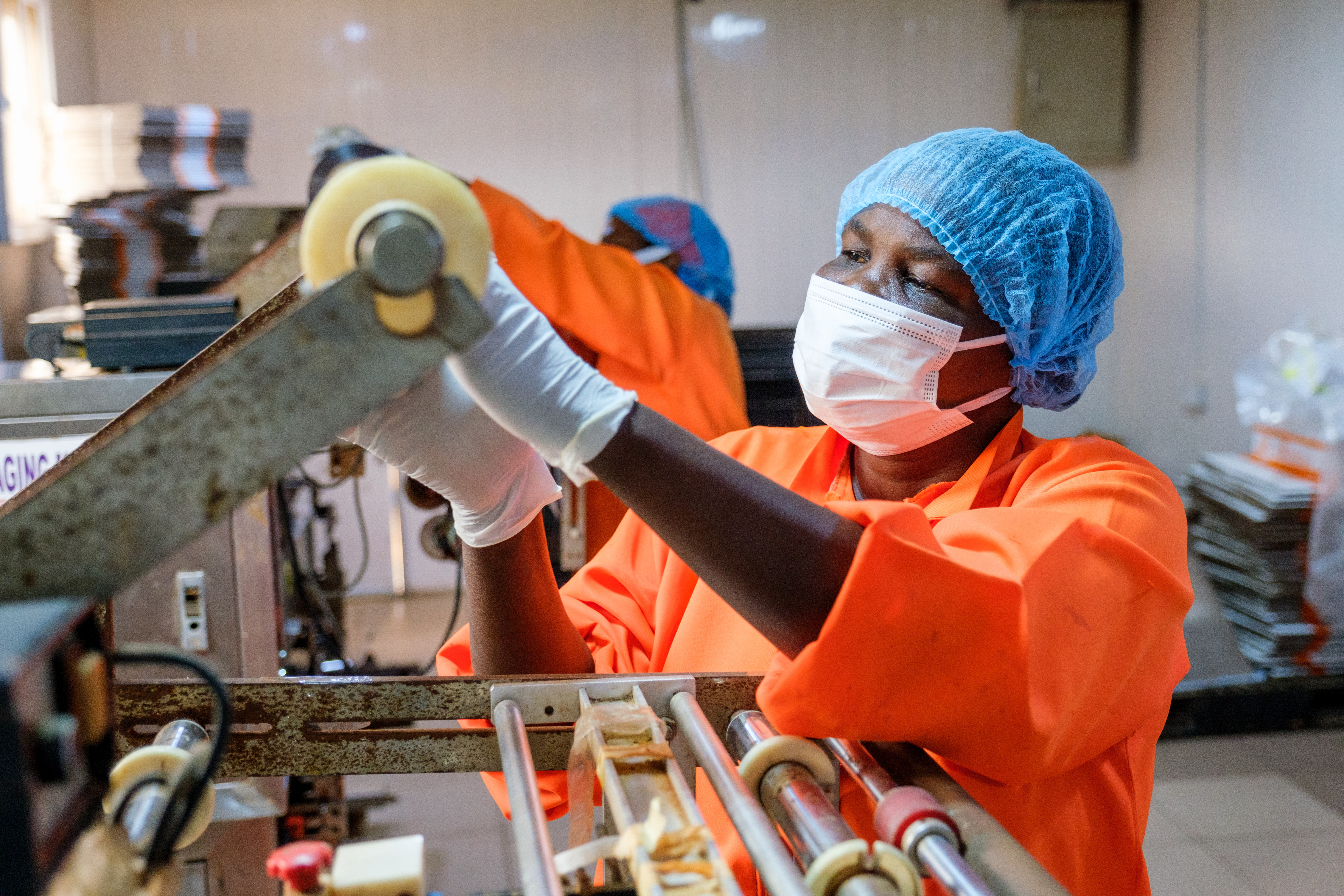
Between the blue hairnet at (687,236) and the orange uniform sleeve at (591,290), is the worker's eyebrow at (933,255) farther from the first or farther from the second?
the blue hairnet at (687,236)

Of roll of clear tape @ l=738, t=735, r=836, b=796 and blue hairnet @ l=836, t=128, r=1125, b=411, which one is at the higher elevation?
blue hairnet @ l=836, t=128, r=1125, b=411

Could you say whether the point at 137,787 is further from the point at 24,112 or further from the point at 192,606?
the point at 24,112

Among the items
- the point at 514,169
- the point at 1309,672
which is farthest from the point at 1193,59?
the point at 514,169

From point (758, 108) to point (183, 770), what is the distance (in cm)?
450

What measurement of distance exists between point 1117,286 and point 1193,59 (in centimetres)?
376

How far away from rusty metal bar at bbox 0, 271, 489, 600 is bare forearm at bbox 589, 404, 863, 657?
0.19 meters

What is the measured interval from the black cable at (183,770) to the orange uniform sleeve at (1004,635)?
0.34 metres

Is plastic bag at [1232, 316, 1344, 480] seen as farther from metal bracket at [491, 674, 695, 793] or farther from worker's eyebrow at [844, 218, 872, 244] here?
metal bracket at [491, 674, 695, 793]

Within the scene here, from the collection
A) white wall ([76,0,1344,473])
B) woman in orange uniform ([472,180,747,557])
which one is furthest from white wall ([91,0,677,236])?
woman in orange uniform ([472,180,747,557])

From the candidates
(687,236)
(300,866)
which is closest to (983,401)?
(300,866)

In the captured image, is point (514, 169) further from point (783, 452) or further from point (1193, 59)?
point (783, 452)

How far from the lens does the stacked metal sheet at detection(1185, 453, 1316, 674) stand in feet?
9.42

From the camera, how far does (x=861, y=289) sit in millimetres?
1067

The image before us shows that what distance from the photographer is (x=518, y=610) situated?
97 centimetres
